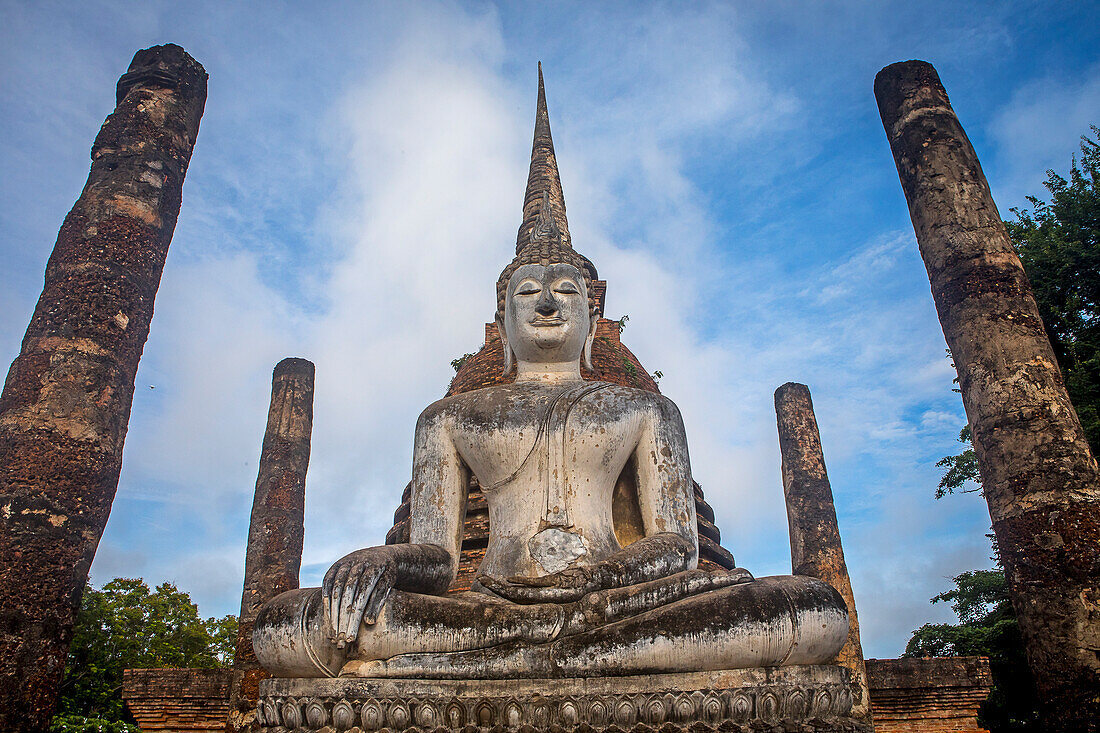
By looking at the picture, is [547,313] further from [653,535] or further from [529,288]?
[653,535]

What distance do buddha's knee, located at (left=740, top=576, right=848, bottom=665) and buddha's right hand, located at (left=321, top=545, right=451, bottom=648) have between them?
141 cm

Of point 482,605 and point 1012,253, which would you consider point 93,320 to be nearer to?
point 482,605

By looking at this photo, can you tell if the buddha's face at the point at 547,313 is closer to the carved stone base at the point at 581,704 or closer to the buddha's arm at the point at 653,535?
the buddha's arm at the point at 653,535

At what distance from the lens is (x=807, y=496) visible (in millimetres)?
10789

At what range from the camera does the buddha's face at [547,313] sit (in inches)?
192

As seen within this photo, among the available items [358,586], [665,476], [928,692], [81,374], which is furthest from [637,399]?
[928,692]

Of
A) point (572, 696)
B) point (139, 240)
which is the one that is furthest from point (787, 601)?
→ point (139, 240)

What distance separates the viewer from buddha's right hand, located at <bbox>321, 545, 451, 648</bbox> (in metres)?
2.95

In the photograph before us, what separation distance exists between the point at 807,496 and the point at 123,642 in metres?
17.6

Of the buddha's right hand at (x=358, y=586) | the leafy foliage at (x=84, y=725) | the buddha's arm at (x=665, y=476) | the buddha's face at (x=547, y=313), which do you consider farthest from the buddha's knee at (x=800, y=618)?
the leafy foliage at (x=84, y=725)

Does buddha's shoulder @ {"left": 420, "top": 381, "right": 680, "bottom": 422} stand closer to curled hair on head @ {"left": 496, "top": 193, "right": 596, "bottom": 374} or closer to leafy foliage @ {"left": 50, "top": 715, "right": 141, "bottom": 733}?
curled hair on head @ {"left": 496, "top": 193, "right": 596, "bottom": 374}

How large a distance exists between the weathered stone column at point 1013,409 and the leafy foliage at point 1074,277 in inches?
250

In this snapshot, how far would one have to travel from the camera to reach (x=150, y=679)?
907 cm

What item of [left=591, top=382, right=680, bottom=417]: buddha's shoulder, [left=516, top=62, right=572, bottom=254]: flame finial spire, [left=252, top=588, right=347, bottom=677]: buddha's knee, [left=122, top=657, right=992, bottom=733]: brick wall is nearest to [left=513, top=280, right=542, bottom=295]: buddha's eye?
[left=591, top=382, right=680, bottom=417]: buddha's shoulder
